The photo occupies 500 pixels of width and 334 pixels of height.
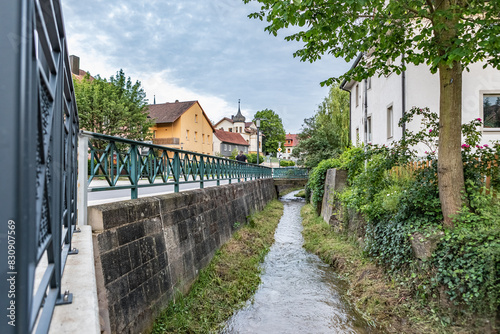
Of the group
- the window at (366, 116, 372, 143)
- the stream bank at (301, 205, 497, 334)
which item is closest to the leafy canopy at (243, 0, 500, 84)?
the stream bank at (301, 205, 497, 334)

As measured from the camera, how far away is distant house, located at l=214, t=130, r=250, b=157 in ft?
206

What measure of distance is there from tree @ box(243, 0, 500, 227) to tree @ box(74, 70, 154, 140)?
21826mm

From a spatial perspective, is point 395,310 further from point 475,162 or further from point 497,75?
point 497,75

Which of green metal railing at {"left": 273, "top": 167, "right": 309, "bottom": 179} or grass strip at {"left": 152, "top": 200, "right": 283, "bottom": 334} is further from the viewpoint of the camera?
green metal railing at {"left": 273, "top": 167, "right": 309, "bottom": 179}

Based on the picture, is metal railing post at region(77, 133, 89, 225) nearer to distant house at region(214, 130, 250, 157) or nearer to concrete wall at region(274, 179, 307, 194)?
concrete wall at region(274, 179, 307, 194)

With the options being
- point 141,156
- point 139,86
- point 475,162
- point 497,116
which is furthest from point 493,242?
point 139,86

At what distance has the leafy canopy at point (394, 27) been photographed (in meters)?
4.62

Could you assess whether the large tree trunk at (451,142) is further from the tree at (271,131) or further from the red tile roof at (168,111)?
the tree at (271,131)

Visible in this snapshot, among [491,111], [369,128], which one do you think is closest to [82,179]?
[491,111]

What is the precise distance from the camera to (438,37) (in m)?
5.46

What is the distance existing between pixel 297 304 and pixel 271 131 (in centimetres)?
7336

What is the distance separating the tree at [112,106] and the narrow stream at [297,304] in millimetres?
20124

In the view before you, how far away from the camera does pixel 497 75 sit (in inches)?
488

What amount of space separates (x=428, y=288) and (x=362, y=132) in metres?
16.2
